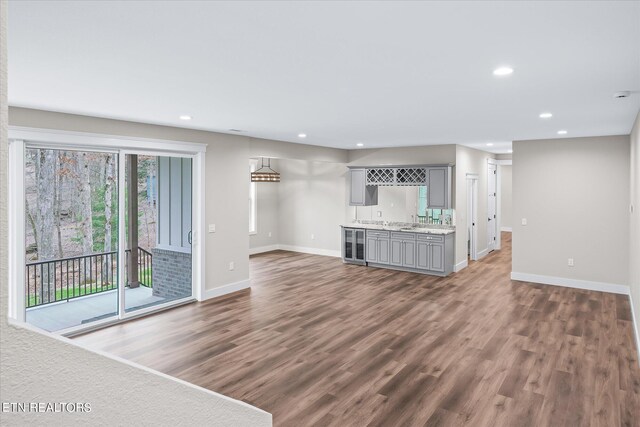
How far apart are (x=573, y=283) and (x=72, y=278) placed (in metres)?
7.30

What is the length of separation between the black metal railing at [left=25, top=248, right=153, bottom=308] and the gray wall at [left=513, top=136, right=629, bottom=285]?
633cm

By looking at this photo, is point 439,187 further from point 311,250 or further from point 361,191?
point 311,250

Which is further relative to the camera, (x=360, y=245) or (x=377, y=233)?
(x=360, y=245)

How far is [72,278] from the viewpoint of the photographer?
5.01 metres

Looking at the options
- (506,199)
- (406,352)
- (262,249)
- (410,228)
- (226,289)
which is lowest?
(406,352)

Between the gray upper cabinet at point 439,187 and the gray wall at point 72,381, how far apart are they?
7.52 m

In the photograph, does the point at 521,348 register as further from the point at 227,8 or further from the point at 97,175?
the point at 97,175

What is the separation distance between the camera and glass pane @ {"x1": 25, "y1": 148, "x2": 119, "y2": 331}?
14.3 feet

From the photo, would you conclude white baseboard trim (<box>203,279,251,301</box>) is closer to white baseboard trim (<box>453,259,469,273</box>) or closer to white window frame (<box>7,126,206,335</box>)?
white window frame (<box>7,126,206,335</box>)

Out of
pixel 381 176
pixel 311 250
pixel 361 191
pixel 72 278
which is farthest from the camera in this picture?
pixel 311 250

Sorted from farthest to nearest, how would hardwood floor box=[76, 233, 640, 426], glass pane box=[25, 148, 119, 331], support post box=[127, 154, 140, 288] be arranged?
support post box=[127, 154, 140, 288]
glass pane box=[25, 148, 119, 331]
hardwood floor box=[76, 233, 640, 426]

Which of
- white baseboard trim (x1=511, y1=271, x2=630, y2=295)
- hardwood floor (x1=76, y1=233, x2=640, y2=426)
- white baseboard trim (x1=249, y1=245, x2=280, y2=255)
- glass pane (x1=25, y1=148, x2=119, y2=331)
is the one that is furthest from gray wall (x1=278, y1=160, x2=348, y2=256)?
glass pane (x1=25, y1=148, x2=119, y2=331)

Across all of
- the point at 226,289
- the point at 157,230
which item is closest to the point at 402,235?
the point at 226,289

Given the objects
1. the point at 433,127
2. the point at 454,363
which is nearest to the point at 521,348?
the point at 454,363
